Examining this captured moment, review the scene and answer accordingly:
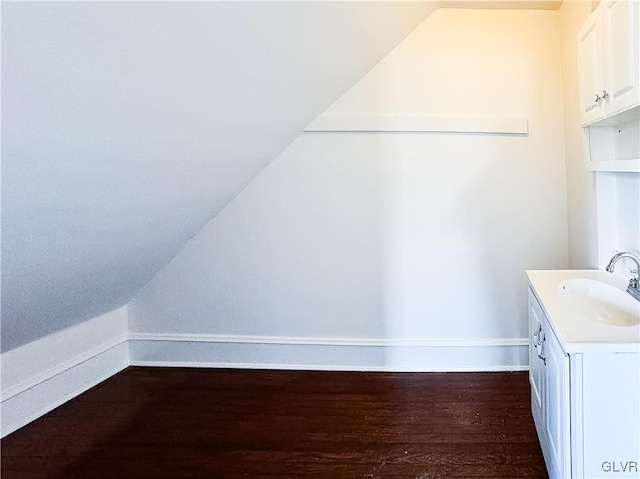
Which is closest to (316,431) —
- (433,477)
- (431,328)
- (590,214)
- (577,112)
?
(433,477)

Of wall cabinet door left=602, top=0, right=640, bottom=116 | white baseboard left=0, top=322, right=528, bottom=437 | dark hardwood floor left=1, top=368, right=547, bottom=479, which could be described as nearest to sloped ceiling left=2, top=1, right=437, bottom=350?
white baseboard left=0, top=322, right=528, bottom=437

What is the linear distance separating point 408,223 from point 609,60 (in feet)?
4.43

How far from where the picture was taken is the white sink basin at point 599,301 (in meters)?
1.65

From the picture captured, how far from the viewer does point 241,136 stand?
1.93 meters

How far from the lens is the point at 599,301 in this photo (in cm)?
182

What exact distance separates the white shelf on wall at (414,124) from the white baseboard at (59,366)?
1958 mm

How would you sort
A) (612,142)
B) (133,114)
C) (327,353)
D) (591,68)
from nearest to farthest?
(133,114), (591,68), (612,142), (327,353)

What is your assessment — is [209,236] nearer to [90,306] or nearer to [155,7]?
[90,306]

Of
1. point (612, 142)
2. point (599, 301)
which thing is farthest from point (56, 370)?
point (612, 142)

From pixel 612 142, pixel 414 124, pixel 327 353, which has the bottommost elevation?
pixel 327 353

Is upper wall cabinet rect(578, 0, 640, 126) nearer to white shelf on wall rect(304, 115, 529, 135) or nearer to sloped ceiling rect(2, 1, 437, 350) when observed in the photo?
white shelf on wall rect(304, 115, 529, 135)

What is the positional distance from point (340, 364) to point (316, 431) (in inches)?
28.9

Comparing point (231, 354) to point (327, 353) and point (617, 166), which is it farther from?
point (617, 166)

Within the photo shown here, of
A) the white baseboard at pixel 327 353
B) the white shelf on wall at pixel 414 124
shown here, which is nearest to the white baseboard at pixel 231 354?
the white baseboard at pixel 327 353
